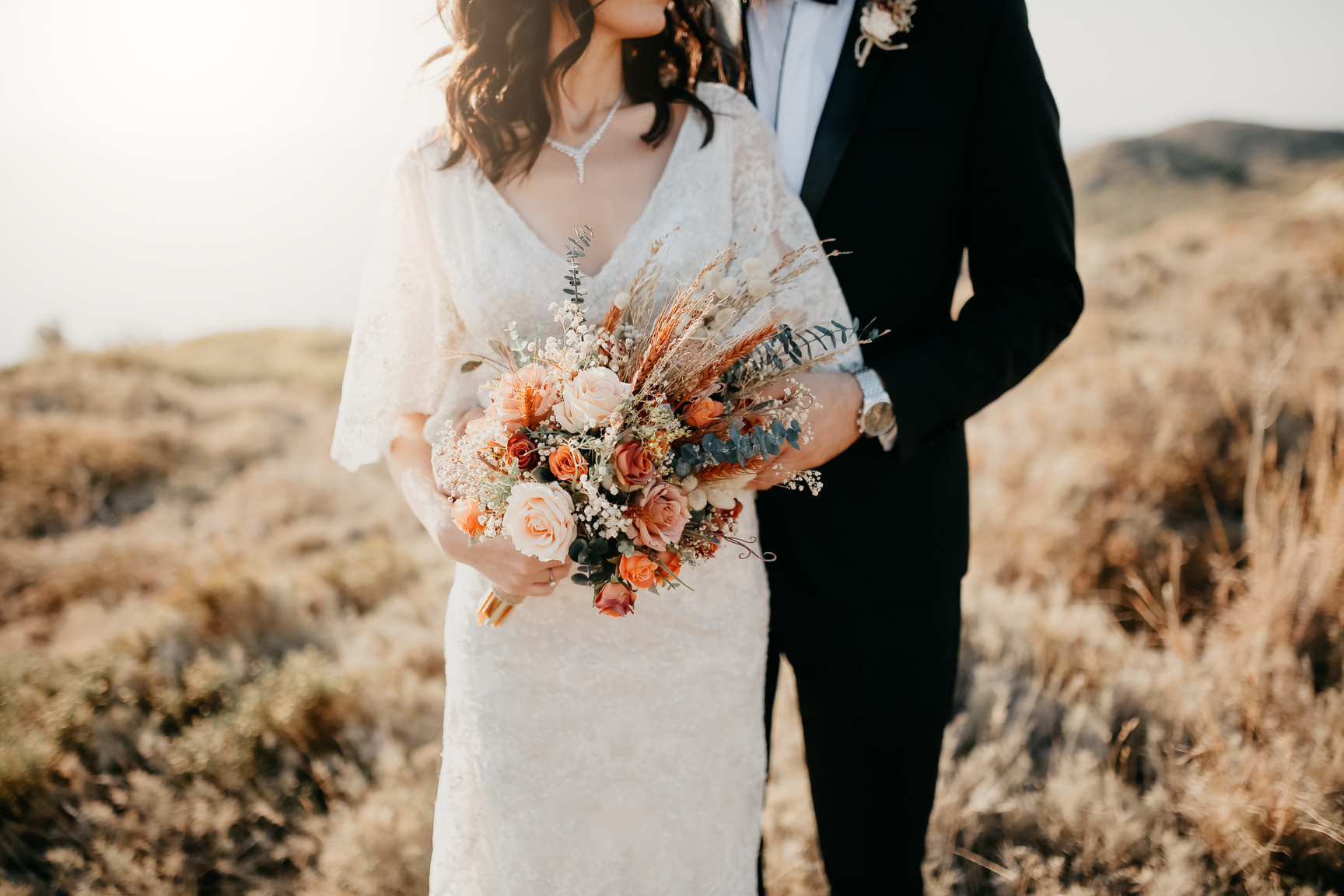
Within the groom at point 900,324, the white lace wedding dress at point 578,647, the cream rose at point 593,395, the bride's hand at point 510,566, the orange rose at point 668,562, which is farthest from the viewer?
the white lace wedding dress at point 578,647

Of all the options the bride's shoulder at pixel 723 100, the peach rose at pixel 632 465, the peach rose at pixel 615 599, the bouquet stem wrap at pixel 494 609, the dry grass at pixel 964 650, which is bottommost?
the dry grass at pixel 964 650

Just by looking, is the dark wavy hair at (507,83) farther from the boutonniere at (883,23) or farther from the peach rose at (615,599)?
the peach rose at (615,599)

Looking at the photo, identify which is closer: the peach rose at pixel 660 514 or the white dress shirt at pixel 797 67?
the peach rose at pixel 660 514

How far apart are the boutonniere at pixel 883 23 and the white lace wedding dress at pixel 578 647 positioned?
0.27 meters

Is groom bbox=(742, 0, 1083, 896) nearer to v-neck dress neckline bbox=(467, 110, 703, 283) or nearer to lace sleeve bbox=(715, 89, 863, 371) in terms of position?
lace sleeve bbox=(715, 89, 863, 371)

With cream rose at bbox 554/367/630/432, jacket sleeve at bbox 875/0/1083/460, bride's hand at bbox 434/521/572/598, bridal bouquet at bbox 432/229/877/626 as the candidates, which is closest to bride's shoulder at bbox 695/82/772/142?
jacket sleeve at bbox 875/0/1083/460

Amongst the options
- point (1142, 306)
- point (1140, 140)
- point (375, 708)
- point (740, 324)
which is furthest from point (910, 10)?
point (1140, 140)

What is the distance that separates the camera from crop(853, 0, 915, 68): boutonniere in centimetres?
140

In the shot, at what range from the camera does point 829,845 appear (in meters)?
1.79

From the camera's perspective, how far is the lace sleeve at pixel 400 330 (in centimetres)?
158

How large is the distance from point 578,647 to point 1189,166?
41.8 feet

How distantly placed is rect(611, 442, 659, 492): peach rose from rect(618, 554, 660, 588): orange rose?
→ 0.12 meters

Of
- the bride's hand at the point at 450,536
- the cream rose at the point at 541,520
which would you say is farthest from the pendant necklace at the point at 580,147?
the cream rose at the point at 541,520

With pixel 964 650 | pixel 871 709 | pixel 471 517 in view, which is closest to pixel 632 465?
pixel 471 517
